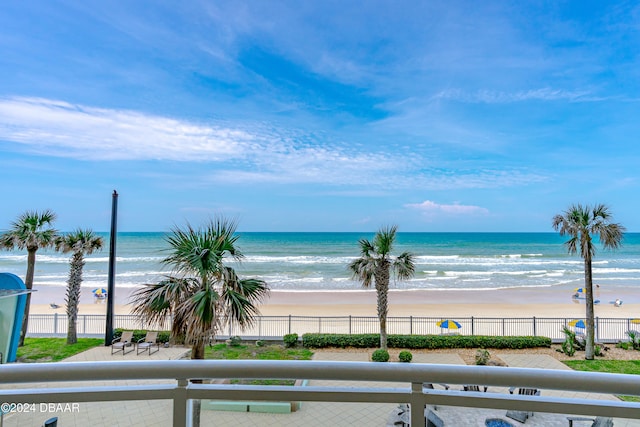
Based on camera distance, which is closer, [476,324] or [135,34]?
[135,34]

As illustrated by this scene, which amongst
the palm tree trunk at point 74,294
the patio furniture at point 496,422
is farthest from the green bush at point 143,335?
the patio furniture at point 496,422

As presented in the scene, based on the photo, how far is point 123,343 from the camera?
11031mm

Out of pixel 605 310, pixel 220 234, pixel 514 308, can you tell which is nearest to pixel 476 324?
pixel 514 308

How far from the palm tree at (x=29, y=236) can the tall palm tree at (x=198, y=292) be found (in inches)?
373

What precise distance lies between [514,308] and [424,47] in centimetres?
1570

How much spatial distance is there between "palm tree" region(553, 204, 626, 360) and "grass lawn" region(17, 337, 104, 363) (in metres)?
17.7

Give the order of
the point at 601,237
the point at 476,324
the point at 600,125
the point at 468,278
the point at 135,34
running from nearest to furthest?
the point at 135,34 < the point at 601,237 < the point at 476,324 < the point at 600,125 < the point at 468,278

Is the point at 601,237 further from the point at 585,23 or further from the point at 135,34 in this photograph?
the point at 135,34

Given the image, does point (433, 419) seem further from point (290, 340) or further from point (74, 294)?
point (74, 294)

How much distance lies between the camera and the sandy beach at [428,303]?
57.3 ft

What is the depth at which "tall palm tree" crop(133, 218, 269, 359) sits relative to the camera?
530cm

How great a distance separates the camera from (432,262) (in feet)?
124

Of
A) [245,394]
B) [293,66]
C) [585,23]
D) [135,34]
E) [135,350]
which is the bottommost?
[135,350]

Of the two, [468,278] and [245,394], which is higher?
[245,394]
